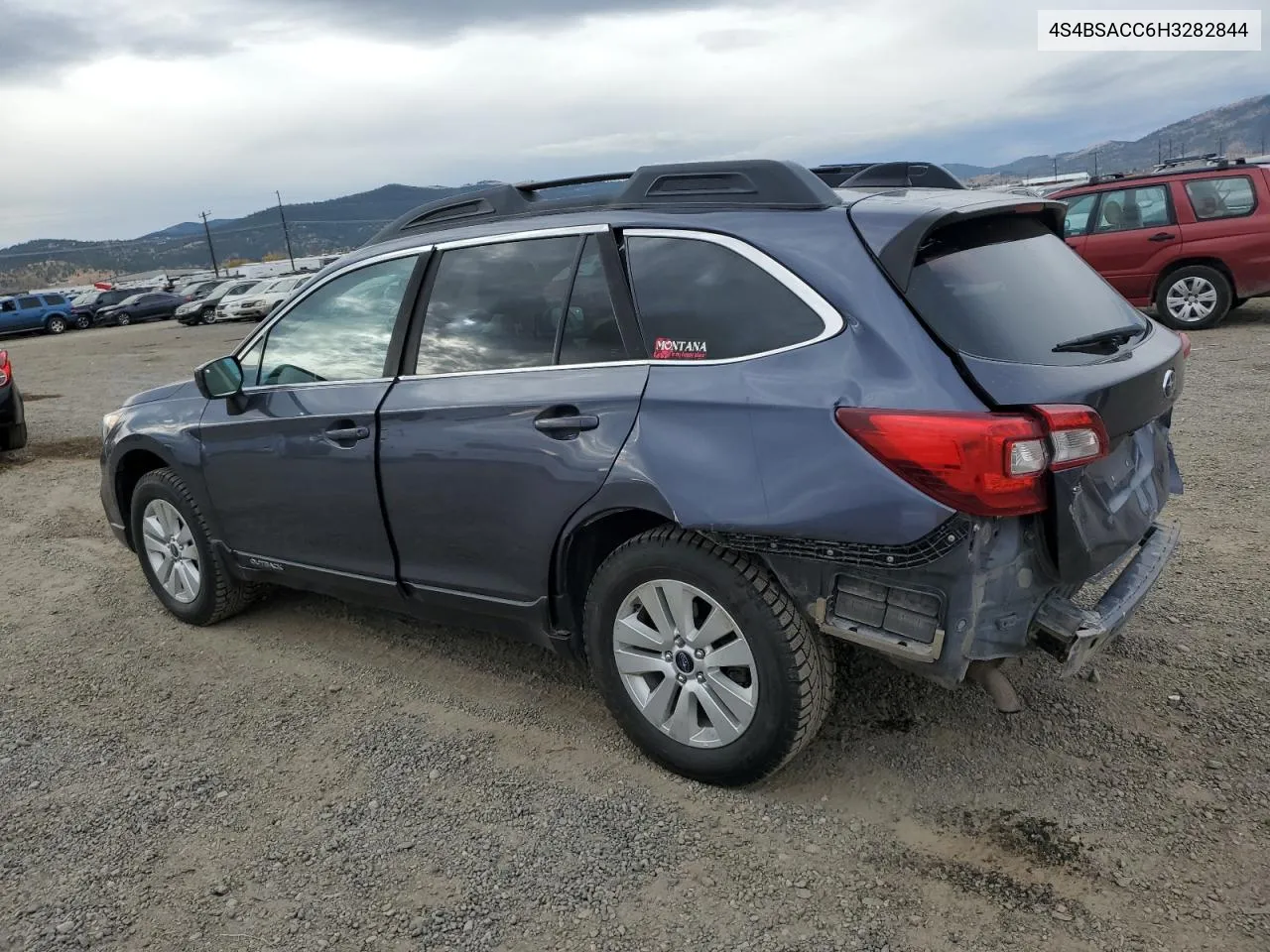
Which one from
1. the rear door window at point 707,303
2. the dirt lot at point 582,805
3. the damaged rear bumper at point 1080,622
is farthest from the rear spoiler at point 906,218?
the dirt lot at point 582,805

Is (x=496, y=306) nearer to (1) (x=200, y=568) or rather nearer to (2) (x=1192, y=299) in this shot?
(1) (x=200, y=568)

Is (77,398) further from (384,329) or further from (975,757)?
(975,757)

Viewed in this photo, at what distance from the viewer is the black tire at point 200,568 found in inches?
175

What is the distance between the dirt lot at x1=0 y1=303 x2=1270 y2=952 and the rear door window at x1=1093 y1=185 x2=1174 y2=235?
7.82 metres

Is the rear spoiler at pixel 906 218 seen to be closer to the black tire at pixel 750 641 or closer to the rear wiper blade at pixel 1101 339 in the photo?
the rear wiper blade at pixel 1101 339

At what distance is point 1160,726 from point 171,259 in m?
181

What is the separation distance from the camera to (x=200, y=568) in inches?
177

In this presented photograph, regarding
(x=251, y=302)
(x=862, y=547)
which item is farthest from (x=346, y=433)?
(x=251, y=302)

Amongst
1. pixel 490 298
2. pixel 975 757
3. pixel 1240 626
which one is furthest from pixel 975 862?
pixel 490 298

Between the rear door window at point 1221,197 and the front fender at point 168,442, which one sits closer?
the front fender at point 168,442

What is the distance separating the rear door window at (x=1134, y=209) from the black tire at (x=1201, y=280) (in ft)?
1.92

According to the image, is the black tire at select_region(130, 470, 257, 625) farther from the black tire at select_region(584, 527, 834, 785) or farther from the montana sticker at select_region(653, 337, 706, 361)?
the montana sticker at select_region(653, 337, 706, 361)

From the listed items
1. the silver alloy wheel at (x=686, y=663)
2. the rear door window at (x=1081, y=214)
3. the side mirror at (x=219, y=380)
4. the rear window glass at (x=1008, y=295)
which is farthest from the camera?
the rear door window at (x=1081, y=214)

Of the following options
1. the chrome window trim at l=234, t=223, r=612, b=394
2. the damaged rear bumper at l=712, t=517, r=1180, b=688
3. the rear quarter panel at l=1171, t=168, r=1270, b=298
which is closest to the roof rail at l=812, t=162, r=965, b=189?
the chrome window trim at l=234, t=223, r=612, b=394
